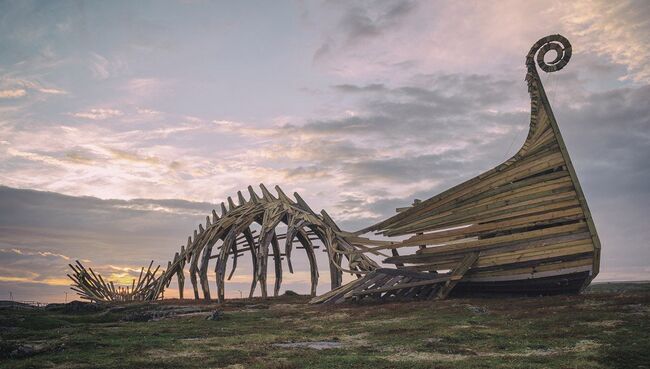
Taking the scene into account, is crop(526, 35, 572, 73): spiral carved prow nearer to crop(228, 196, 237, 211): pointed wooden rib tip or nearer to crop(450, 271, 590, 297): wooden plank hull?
crop(450, 271, 590, 297): wooden plank hull

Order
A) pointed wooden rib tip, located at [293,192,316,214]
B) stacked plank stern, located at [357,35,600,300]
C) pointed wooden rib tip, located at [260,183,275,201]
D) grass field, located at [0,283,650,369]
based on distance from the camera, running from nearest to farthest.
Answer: grass field, located at [0,283,650,369] → stacked plank stern, located at [357,35,600,300] → pointed wooden rib tip, located at [293,192,316,214] → pointed wooden rib tip, located at [260,183,275,201]

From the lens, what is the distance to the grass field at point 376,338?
498 inches

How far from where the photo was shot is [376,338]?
16203 millimetres

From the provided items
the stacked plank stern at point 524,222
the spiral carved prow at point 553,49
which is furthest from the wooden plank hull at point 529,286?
the spiral carved prow at point 553,49

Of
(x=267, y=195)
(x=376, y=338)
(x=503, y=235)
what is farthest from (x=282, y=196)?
(x=376, y=338)

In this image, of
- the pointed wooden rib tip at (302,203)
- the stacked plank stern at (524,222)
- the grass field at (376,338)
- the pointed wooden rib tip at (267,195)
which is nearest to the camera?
the grass field at (376,338)

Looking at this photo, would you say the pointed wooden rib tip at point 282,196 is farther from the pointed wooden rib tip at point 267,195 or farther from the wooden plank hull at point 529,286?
the wooden plank hull at point 529,286

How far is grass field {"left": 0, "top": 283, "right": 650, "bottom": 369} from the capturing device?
498 inches

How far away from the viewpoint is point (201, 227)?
37219mm

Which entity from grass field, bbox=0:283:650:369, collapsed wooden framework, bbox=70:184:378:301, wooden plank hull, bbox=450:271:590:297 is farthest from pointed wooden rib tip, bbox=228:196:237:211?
wooden plank hull, bbox=450:271:590:297

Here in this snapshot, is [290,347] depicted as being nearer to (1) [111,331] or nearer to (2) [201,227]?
(1) [111,331]

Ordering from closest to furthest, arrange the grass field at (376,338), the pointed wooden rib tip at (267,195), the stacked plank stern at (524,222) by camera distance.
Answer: the grass field at (376,338) → the stacked plank stern at (524,222) → the pointed wooden rib tip at (267,195)

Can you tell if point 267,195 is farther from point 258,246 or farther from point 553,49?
point 553,49

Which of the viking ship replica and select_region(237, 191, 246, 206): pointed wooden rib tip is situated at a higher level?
select_region(237, 191, 246, 206): pointed wooden rib tip
